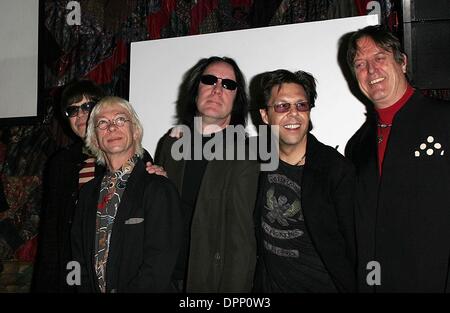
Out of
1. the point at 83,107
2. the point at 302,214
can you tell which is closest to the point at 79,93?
the point at 83,107

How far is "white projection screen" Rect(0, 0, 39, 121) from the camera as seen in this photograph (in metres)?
3.97

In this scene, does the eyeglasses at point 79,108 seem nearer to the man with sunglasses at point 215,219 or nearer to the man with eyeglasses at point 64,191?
the man with eyeglasses at point 64,191

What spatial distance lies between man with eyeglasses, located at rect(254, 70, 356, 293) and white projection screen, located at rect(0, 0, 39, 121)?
2.71 meters

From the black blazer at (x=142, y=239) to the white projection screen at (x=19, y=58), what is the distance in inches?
95.4

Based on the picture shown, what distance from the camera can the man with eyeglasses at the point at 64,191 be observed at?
2.39m

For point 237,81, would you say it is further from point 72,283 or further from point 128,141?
point 72,283

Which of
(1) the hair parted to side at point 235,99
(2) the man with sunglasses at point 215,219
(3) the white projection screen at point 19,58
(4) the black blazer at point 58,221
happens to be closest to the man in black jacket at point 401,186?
(2) the man with sunglasses at point 215,219

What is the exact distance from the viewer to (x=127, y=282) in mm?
1828

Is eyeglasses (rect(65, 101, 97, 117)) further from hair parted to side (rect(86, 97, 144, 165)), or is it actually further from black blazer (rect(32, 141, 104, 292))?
hair parted to side (rect(86, 97, 144, 165))

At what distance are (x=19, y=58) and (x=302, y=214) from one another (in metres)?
3.22

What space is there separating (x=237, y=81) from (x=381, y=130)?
784mm

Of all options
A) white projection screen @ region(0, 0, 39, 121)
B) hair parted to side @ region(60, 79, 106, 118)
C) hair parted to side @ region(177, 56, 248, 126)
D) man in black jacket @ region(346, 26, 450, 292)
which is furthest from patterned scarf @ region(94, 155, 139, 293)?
white projection screen @ region(0, 0, 39, 121)

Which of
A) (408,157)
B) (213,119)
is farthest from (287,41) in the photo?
(408,157)

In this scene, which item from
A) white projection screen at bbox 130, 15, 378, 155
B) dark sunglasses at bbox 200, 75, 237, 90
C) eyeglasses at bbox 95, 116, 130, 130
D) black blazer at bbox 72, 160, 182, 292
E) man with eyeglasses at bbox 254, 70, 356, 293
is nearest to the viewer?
black blazer at bbox 72, 160, 182, 292
